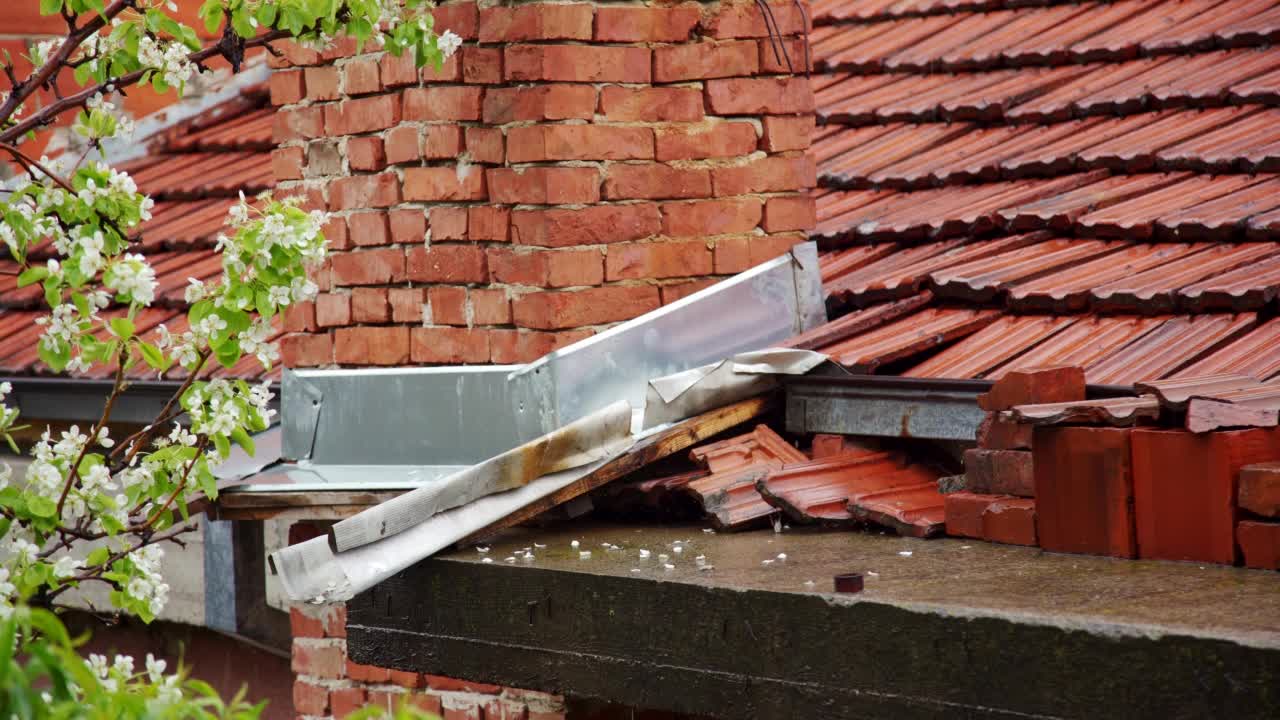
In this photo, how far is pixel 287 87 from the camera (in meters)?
3.70

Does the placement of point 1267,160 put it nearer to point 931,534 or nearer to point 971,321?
point 971,321

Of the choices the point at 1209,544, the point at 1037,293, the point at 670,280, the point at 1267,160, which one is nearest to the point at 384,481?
the point at 670,280

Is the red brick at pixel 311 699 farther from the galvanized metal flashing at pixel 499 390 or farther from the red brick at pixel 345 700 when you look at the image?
the galvanized metal flashing at pixel 499 390

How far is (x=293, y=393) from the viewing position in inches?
139

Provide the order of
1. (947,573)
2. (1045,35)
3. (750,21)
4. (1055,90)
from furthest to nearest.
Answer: (1045,35)
(1055,90)
(750,21)
(947,573)

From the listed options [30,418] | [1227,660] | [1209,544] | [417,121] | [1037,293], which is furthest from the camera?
[30,418]

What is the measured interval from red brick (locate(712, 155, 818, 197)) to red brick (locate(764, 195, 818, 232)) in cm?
3

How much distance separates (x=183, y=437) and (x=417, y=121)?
931 millimetres

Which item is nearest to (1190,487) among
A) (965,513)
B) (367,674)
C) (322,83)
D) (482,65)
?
(965,513)

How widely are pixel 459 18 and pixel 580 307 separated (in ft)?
2.20

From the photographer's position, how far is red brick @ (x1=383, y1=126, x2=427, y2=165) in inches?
134

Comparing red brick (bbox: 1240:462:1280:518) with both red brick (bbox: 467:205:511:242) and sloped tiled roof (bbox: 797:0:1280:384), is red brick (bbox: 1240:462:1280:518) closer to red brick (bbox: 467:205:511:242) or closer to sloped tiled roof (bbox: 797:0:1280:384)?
sloped tiled roof (bbox: 797:0:1280:384)

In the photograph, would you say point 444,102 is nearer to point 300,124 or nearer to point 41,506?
point 300,124

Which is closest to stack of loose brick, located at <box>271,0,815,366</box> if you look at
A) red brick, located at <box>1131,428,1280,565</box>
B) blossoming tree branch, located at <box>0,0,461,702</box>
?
blossoming tree branch, located at <box>0,0,461,702</box>
